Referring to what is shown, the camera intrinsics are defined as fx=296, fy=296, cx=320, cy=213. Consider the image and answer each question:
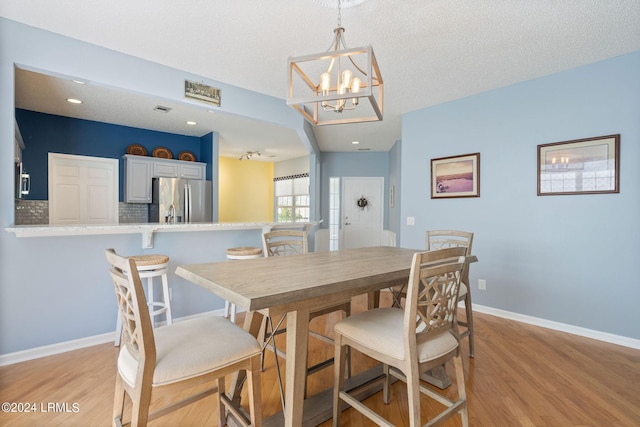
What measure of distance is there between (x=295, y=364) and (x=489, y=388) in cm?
142

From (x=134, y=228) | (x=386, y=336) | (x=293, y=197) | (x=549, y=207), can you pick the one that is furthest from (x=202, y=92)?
(x=293, y=197)

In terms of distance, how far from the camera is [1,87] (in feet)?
6.68

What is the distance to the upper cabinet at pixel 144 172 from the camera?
4.66 m

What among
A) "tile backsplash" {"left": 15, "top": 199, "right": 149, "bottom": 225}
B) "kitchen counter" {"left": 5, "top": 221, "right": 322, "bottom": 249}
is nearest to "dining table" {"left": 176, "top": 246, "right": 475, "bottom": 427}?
"kitchen counter" {"left": 5, "top": 221, "right": 322, "bottom": 249}

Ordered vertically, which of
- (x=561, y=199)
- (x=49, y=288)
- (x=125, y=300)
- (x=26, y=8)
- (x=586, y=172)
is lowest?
(x=49, y=288)

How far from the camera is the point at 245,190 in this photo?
25.0ft

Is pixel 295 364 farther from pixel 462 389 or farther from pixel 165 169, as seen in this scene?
pixel 165 169

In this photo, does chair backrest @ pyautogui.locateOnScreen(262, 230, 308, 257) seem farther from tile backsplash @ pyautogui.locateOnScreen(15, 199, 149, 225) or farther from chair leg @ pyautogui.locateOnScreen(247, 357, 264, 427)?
tile backsplash @ pyautogui.locateOnScreen(15, 199, 149, 225)

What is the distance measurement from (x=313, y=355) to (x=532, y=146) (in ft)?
9.70

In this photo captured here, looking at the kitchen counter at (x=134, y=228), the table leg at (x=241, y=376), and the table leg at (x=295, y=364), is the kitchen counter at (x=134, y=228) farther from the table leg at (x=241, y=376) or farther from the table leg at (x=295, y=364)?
the table leg at (x=295, y=364)

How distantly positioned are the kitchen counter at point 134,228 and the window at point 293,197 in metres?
3.56

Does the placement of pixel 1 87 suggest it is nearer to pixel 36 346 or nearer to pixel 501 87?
pixel 36 346

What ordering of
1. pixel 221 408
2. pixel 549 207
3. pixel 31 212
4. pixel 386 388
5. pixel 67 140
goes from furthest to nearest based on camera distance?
pixel 67 140, pixel 31 212, pixel 549 207, pixel 386 388, pixel 221 408

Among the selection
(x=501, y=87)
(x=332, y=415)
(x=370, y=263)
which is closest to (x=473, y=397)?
(x=332, y=415)
